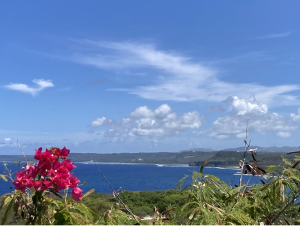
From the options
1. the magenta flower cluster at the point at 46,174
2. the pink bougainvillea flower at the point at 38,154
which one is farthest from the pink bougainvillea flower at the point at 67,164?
the pink bougainvillea flower at the point at 38,154

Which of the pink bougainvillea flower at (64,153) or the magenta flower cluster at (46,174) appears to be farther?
the pink bougainvillea flower at (64,153)

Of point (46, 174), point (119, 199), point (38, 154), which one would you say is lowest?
point (119, 199)

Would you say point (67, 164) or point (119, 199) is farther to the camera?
point (119, 199)

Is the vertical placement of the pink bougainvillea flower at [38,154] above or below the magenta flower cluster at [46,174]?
above

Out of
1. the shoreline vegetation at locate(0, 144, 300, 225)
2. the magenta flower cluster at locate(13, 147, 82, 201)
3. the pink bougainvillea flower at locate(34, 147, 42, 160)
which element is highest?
the pink bougainvillea flower at locate(34, 147, 42, 160)

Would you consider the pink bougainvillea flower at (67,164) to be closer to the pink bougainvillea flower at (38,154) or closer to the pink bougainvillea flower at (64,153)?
the pink bougainvillea flower at (64,153)

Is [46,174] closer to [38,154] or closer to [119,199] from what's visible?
[38,154]

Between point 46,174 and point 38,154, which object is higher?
point 38,154

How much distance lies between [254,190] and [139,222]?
1.16m

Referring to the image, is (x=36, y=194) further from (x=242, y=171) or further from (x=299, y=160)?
(x=299, y=160)

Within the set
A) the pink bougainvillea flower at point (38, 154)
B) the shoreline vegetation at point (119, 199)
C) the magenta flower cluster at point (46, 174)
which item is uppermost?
the pink bougainvillea flower at point (38, 154)

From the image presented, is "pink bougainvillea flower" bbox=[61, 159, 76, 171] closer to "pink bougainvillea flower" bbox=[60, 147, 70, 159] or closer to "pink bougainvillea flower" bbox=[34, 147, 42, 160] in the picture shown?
"pink bougainvillea flower" bbox=[60, 147, 70, 159]

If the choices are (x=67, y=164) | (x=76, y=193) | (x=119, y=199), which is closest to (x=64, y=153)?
Result: (x=67, y=164)

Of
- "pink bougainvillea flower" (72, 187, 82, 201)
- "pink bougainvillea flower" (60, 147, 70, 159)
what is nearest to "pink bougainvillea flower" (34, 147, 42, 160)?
"pink bougainvillea flower" (60, 147, 70, 159)
